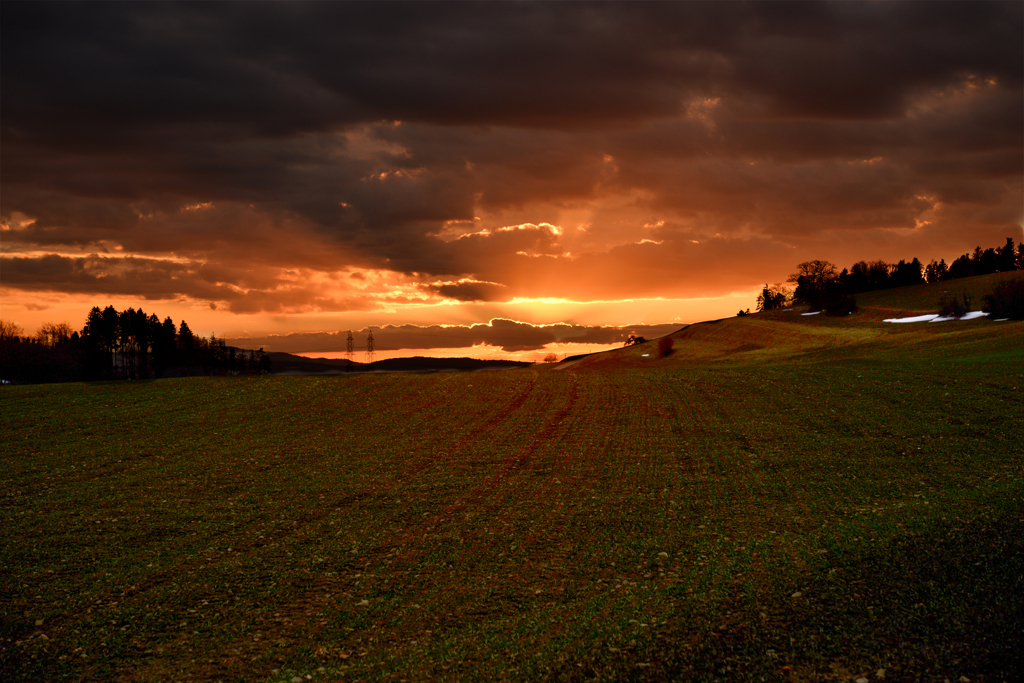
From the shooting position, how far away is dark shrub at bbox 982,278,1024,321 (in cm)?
8894

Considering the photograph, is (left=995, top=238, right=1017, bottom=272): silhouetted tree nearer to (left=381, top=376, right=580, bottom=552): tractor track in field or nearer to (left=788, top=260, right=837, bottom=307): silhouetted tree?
(left=788, top=260, right=837, bottom=307): silhouetted tree

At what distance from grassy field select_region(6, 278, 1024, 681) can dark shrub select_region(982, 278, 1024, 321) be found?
70.6 metres

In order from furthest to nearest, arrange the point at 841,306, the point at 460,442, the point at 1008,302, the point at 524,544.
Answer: the point at 841,306 < the point at 1008,302 < the point at 460,442 < the point at 524,544

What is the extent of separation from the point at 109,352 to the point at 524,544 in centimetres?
17705

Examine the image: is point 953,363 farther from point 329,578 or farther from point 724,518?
point 329,578

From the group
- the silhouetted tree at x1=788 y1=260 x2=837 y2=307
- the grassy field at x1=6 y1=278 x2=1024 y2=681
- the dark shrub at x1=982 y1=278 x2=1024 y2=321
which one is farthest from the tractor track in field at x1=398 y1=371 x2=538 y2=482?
the silhouetted tree at x1=788 y1=260 x2=837 y2=307

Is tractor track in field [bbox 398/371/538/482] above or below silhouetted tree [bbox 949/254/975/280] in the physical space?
below

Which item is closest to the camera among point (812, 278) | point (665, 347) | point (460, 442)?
point (460, 442)

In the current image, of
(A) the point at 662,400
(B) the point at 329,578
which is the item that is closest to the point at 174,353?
(A) the point at 662,400

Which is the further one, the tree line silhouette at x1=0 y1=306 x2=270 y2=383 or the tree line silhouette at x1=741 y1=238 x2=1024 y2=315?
→ the tree line silhouette at x1=741 y1=238 x2=1024 y2=315

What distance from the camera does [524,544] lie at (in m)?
17.5

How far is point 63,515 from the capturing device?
20.5 m

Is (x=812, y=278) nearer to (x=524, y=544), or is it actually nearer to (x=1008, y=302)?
(x=1008, y=302)

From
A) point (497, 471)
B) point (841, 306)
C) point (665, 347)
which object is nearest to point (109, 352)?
point (665, 347)
